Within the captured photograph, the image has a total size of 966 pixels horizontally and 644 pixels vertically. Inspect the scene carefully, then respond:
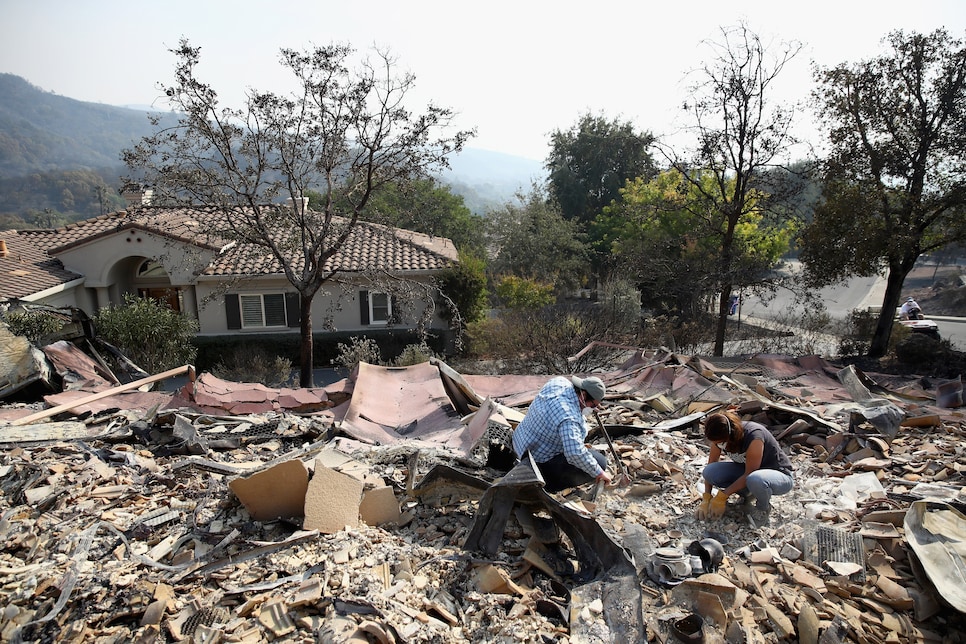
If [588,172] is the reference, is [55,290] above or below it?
below

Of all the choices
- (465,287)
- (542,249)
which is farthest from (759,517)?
(542,249)

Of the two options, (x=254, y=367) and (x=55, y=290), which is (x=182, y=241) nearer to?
(x=55, y=290)

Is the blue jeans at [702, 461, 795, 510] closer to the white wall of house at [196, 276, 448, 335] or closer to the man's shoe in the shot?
the man's shoe

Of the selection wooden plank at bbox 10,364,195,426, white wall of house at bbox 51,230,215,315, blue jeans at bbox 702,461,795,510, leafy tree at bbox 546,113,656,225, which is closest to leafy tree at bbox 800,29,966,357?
blue jeans at bbox 702,461,795,510

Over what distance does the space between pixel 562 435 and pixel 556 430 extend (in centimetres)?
8

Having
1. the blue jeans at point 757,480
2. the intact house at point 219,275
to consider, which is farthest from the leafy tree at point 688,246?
the blue jeans at point 757,480

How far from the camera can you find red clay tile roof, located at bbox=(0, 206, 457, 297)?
1550cm

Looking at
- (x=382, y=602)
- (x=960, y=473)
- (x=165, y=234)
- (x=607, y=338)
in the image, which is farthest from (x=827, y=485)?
(x=165, y=234)

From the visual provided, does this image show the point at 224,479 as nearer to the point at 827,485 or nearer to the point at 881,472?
the point at 827,485

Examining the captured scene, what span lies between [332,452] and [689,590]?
307 cm

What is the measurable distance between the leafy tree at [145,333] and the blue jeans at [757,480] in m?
12.6

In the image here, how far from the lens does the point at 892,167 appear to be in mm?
12461

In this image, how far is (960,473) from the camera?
192 inches

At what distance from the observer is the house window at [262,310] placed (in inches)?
683
